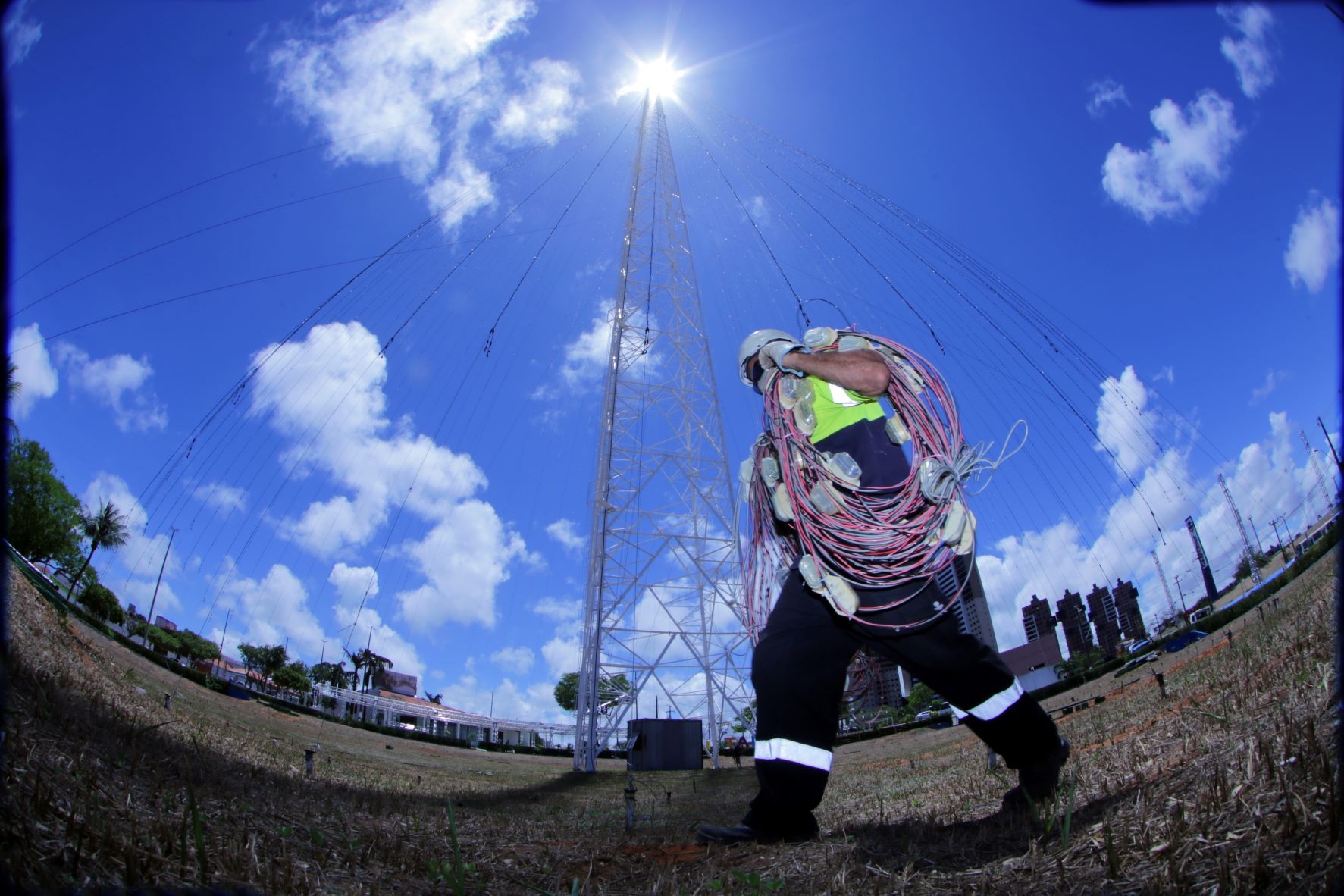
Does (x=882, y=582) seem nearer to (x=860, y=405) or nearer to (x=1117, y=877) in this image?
(x=860, y=405)

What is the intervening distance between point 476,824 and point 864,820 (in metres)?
2.76

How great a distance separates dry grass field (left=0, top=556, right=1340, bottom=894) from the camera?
244 cm

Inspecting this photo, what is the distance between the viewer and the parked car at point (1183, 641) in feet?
80.6

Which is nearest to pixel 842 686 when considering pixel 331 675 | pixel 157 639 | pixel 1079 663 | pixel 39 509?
pixel 39 509

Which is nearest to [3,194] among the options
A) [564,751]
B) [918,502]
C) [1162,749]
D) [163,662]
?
[918,502]

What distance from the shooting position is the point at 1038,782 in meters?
4.23

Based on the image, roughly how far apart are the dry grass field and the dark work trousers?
32 cm

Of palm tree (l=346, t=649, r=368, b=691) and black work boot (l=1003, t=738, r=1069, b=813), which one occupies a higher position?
palm tree (l=346, t=649, r=368, b=691)

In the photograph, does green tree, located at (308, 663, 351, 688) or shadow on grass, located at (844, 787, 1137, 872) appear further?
green tree, located at (308, 663, 351, 688)

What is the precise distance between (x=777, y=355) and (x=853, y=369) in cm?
56

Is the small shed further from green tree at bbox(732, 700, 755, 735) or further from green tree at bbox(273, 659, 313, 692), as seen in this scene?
green tree at bbox(273, 659, 313, 692)

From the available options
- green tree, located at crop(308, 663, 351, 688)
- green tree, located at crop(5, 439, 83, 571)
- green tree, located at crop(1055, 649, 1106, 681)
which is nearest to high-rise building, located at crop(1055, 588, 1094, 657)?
green tree, located at crop(1055, 649, 1106, 681)

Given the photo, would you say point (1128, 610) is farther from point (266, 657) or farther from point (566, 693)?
point (266, 657)

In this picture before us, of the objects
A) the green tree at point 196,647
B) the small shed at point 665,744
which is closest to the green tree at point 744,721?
the small shed at point 665,744
